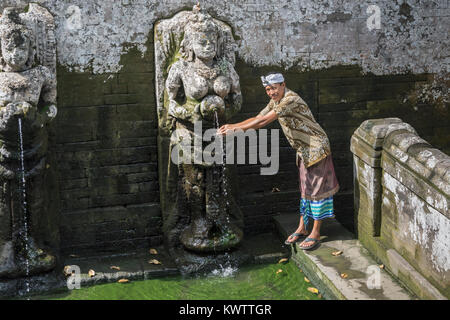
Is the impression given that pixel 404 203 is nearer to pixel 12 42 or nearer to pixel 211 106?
pixel 211 106

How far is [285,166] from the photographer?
320 inches

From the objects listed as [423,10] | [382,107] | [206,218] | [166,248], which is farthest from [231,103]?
[423,10]

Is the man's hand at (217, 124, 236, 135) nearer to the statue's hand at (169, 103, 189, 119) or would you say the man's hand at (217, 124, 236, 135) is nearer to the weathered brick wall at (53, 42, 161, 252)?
the statue's hand at (169, 103, 189, 119)

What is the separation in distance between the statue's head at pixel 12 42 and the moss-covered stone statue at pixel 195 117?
1521 millimetres

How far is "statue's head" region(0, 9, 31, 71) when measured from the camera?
614 centimetres

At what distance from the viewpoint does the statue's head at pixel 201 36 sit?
667 cm

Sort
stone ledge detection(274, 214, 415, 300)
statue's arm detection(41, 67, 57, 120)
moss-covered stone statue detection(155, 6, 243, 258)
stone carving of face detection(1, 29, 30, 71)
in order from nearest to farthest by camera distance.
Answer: stone ledge detection(274, 214, 415, 300) < stone carving of face detection(1, 29, 30, 71) < statue's arm detection(41, 67, 57, 120) < moss-covered stone statue detection(155, 6, 243, 258)

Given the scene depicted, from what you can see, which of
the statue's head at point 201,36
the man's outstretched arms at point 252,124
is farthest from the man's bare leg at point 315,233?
the statue's head at point 201,36

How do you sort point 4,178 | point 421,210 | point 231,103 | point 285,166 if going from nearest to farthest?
1. point 421,210
2. point 4,178
3. point 231,103
4. point 285,166

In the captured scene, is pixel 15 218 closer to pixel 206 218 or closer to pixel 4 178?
pixel 4 178

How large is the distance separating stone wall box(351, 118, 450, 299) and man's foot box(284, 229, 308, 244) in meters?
0.63

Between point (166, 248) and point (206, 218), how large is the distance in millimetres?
750

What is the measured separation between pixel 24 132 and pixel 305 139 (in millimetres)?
2952

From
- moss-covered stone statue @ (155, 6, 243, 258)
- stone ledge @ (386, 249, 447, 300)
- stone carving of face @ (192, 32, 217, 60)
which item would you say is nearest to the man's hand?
moss-covered stone statue @ (155, 6, 243, 258)
